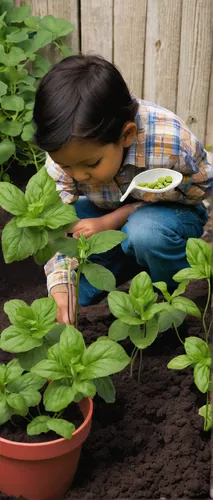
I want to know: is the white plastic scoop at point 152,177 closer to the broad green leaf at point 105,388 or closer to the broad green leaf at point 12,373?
the broad green leaf at point 105,388

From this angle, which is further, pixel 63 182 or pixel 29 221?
pixel 63 182

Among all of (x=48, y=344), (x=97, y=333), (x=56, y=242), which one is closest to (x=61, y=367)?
(x=48, y=344)

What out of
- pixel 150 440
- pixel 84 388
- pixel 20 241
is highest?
pixel 20 241

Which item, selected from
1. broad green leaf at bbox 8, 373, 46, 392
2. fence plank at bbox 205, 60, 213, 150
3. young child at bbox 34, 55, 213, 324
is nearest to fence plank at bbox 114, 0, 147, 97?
fence plank at bbox 205, 60, 213, 150

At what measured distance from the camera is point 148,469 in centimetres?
192

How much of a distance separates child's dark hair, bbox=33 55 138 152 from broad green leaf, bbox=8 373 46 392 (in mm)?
644

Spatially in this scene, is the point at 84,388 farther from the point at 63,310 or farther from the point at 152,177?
the point at 152,177

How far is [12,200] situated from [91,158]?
0.44 metres

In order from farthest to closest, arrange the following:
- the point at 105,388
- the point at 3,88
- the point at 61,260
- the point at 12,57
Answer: the point at 12,57 → the point at 3,88 → the point at 61,260 → the point at 105,388

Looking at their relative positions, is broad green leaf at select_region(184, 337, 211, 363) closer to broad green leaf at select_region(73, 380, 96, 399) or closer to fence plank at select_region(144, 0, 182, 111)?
broad green leaf at select_region(73, 380, 96, 399)

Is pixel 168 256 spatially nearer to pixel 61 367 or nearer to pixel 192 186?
pixel 192 186

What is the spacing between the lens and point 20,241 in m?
1.77

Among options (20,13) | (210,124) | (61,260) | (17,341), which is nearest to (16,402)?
(17,341)

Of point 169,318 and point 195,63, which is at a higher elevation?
point 195,63
